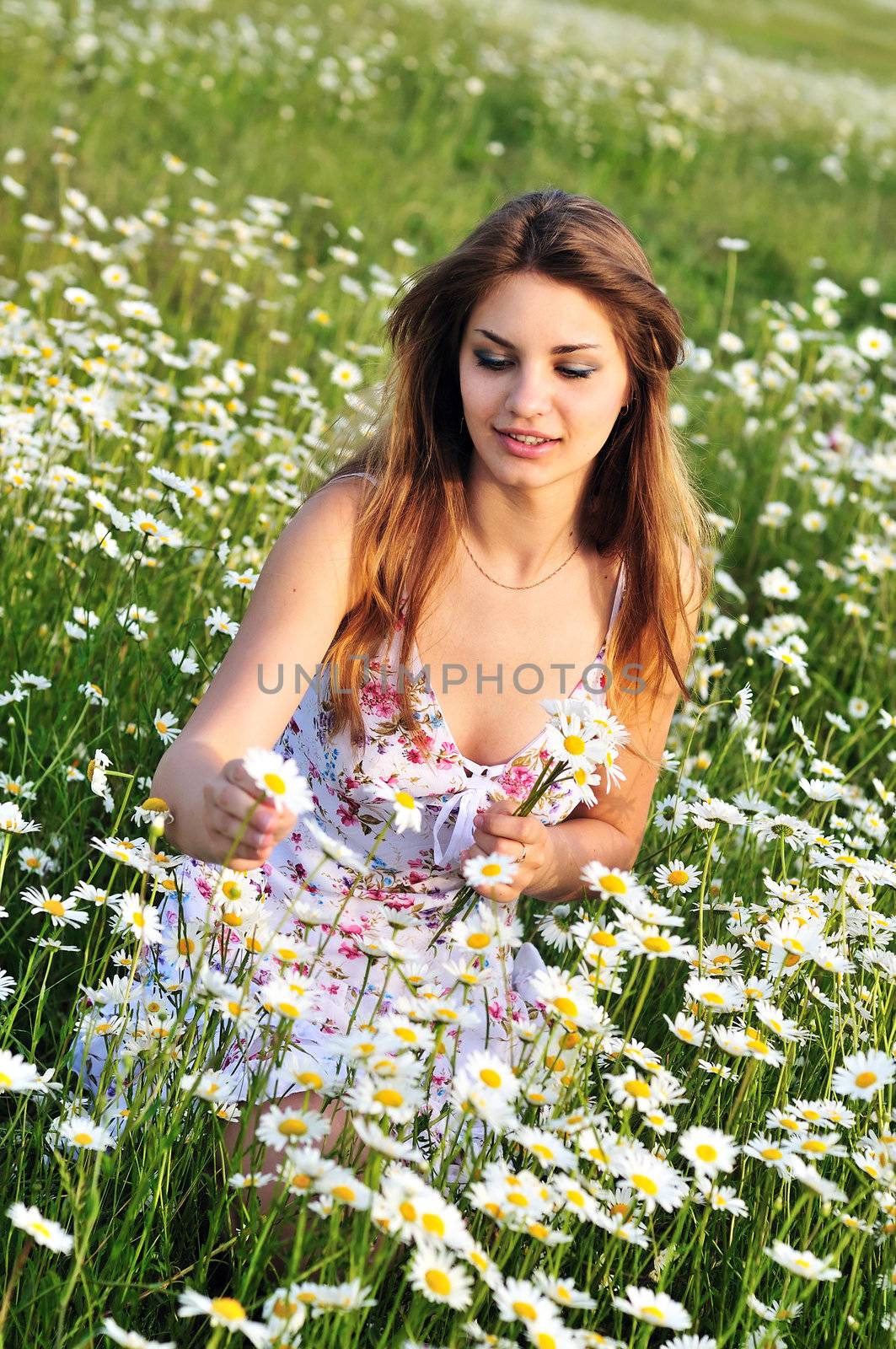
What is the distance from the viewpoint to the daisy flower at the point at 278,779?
1.31 metres

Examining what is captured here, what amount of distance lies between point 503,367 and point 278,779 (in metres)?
0.90

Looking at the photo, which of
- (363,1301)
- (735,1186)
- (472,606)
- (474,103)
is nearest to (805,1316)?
(735,1186)

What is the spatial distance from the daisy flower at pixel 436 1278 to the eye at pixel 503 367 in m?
1.22

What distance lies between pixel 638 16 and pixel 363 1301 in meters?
21.9

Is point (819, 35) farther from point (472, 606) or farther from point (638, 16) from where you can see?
point (472, 606)

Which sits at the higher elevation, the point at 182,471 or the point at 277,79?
the point at 277,79

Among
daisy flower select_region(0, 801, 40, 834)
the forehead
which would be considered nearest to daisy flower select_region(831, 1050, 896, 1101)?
daisy flower select_region(0, 801, 40, 834)

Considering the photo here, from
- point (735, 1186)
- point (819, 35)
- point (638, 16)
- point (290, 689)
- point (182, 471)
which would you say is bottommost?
point (735, 1186)

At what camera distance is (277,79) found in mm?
7559

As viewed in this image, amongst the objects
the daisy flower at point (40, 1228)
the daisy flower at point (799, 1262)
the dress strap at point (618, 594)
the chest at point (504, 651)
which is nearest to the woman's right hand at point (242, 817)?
the daisy flower at point (40, 1228)

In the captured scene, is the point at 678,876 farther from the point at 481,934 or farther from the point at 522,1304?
the point at 522,1304

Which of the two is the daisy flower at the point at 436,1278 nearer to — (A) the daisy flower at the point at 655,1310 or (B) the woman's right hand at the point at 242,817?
(A) the daisy flower at the point at 655,1310

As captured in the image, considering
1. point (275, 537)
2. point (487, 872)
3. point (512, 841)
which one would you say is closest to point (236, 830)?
point (487, 872)

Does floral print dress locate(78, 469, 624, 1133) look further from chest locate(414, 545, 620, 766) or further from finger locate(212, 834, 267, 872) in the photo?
finger locate(212, 834, 267, 872)
